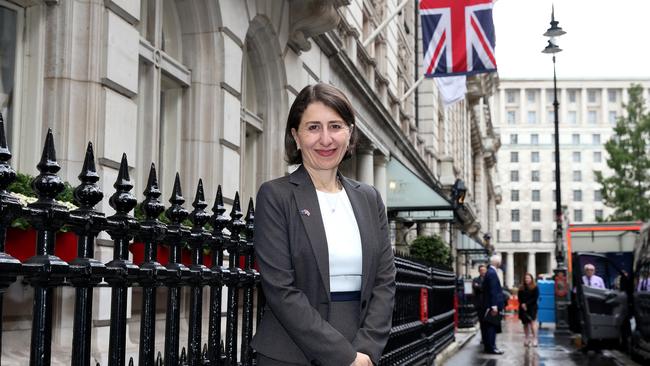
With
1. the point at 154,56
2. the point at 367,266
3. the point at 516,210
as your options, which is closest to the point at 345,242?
the point at 367,266

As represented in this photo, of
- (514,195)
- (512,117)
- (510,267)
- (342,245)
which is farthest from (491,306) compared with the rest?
(512,117)

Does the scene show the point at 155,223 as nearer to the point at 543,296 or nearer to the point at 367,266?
the point at 367,266

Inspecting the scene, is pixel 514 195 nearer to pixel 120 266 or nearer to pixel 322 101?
pixel 322 101

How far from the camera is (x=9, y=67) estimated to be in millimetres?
7254

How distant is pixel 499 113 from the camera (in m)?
148

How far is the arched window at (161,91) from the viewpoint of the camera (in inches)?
375

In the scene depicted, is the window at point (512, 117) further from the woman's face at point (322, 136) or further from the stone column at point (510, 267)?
the woman's face at point (322, 136)

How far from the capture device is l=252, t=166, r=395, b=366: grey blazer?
3.40 meters

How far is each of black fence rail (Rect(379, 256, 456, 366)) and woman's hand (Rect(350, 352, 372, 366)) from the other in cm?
364

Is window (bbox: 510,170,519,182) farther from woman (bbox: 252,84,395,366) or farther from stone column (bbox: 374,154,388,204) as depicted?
woman (bbox: 252,84,395,366)

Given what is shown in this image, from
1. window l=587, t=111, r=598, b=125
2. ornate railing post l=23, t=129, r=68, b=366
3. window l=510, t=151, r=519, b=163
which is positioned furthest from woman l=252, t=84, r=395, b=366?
window l=587, t=111, r=598, b=125

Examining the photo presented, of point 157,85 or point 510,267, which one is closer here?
point 157,85

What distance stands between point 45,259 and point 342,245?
1.38 m

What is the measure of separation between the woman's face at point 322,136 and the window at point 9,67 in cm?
426
